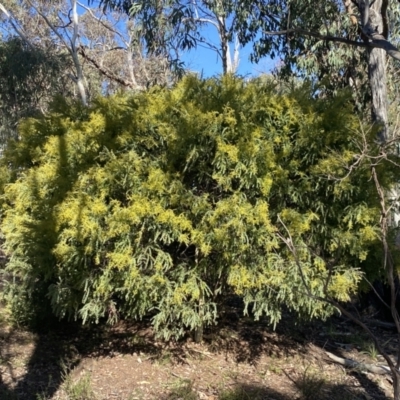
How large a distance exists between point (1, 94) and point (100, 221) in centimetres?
1205

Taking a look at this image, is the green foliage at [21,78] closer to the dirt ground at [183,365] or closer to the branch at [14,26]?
the branch at [14,26]

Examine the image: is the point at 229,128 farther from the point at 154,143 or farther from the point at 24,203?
the point at 24,203

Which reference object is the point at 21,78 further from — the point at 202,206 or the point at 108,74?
the point at 202,206

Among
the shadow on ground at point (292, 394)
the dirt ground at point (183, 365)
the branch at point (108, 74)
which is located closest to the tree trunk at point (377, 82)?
the dirt ground at point (183, 365)

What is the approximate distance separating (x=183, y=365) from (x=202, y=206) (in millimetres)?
1791

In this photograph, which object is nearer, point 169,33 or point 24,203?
point 24,203

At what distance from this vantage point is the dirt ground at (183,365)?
4750mm

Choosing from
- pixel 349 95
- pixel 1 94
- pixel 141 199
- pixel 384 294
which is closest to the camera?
pixel 141 199

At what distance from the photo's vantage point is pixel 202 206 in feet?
14.5

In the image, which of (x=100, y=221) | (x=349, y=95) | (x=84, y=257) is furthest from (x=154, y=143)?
(x=349, y=95)

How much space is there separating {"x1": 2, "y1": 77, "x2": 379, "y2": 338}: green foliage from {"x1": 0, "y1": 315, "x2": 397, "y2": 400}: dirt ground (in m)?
0.56

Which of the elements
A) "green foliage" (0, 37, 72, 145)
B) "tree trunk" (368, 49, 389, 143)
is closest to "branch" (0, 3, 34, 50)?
"green foliage" (0, 37, 72, 145)

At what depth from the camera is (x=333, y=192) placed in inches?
178

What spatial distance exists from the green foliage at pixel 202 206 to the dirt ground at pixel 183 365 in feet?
1.83
